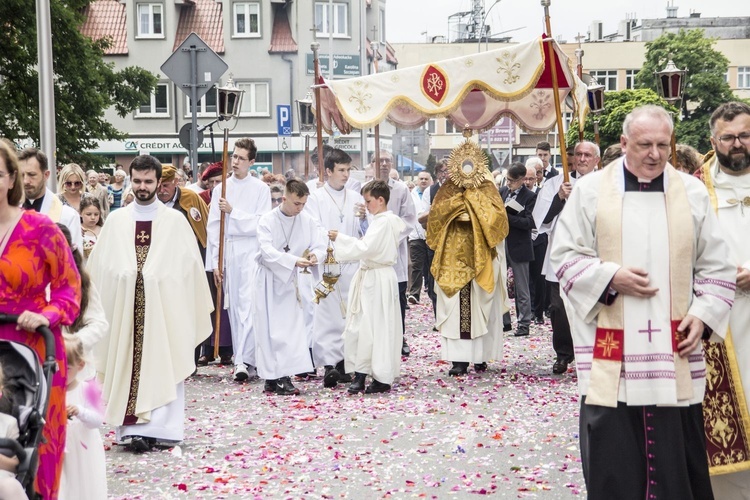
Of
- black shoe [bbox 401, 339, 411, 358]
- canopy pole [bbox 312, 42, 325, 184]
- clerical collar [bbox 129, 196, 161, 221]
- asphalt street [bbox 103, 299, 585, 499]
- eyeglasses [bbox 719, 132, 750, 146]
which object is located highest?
canopy pole [bbox 312, 42, 325, 184]

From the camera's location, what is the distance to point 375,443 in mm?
8781

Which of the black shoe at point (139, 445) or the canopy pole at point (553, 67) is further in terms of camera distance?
the canopy pole at point (553, 67)

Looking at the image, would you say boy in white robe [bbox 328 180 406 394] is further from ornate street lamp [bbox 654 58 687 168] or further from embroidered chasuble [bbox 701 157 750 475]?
ornate street lamp [bbox 654 58 687 168]

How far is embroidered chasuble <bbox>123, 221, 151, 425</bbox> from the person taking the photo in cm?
868

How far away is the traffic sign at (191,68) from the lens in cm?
1484

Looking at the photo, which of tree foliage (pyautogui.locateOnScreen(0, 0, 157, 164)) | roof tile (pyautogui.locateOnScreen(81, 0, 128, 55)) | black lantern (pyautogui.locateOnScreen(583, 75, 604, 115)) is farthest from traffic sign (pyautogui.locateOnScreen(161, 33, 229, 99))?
roof tile (pyautogui.locateOnScreen(81, 0, 128, 55))

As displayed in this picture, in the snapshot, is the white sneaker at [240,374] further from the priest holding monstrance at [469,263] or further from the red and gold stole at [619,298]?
the red and gold stole at [619,298]

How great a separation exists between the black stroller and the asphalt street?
8.19 feet

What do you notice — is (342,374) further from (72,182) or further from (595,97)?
(595,97)


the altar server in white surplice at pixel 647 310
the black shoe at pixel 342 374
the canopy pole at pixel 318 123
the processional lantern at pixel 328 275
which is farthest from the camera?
the canopy pole at pixel 318 123

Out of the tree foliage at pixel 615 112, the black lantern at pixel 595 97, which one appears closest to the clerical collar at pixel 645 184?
the black lantern at pixel 595 97

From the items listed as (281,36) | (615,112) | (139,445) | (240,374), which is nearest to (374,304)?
(240,374)

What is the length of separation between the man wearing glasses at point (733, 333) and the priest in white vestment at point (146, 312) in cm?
392

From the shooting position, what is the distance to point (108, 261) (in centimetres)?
881
